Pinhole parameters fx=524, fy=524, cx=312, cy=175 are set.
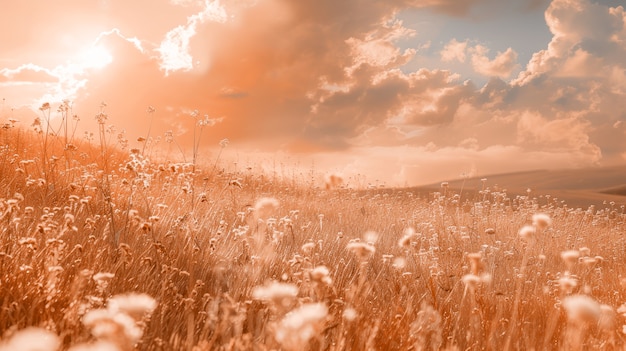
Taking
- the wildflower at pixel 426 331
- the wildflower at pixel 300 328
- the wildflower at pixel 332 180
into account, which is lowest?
the wildflower at pixel 426 331

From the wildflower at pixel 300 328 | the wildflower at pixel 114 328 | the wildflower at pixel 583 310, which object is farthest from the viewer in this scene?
the wildflower at pixel 583 310

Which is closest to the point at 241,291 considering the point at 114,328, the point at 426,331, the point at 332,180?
the point at 426,331

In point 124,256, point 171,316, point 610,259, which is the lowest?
point 610,259

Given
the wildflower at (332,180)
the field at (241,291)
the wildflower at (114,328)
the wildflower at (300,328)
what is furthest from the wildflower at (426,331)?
the wildflower at (114,328)

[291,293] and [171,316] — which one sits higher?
[291,293]

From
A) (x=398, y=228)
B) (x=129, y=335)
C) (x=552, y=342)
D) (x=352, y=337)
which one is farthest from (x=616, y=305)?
(x=129, y=335)

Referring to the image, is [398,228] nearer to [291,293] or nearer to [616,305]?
[616,305]

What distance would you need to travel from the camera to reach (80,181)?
656 centimetres

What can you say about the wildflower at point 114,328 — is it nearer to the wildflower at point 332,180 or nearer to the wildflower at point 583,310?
the wildflower at point 332,180

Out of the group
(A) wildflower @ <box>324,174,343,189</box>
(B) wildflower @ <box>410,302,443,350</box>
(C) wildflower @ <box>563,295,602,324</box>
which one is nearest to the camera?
(C) wildflower @ <box>563,295,602,324</box>

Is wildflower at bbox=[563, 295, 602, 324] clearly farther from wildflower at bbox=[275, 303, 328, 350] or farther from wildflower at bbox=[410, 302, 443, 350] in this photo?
wildflower at bbox=[410, 302, 443, 350]

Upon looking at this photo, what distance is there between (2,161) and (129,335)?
22.3 feet

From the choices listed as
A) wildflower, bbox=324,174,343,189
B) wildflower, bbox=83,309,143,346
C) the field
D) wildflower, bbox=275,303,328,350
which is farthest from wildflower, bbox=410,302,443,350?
wildflower, bbox=83,309,143,346

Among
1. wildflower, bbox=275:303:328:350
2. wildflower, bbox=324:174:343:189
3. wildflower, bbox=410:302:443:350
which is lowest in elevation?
wildflower, bbox=410:302:443:350
